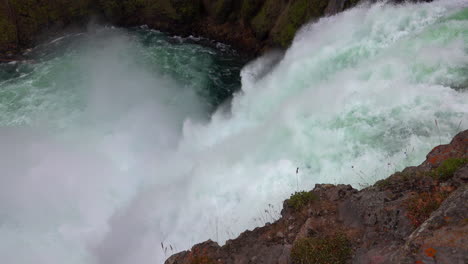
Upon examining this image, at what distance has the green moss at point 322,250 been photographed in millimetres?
9094

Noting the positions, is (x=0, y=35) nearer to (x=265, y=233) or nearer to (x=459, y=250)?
(x=265, y=233)

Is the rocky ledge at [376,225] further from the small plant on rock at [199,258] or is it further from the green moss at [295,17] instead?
the green moss at [295,17]

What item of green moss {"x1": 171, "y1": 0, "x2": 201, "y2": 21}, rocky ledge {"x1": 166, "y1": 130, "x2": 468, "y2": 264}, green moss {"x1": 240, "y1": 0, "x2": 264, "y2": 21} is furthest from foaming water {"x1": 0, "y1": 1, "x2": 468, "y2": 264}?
green moss {"x1": 240, "y1": 0, "x2": 264, "y2": 21}

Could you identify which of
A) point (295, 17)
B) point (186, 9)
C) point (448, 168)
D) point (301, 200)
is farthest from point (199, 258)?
point (186, 9)

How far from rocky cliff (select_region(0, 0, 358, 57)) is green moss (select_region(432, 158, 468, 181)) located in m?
25.7

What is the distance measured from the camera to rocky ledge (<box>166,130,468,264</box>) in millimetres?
7539

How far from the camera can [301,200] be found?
1139 cm

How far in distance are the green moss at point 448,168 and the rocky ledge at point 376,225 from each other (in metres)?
0.02

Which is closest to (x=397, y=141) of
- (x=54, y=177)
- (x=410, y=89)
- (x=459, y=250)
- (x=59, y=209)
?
(x=410, y=89)

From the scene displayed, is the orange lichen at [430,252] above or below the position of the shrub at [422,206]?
above

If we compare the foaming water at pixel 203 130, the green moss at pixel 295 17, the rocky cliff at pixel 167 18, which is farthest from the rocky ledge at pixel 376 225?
the rocky cliff at pixel 167 18

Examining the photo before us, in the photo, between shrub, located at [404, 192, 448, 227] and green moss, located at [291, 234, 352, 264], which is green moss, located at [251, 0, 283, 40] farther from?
green moss, located at [291, 234, 352, 264]

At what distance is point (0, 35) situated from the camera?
131ft

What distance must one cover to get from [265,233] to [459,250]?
555 cm
